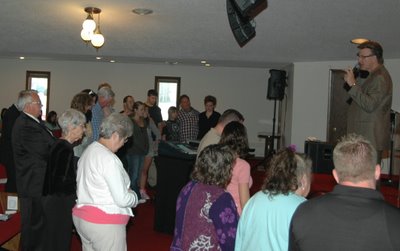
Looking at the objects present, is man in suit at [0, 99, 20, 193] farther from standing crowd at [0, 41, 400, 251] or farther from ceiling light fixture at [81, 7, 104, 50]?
ceiling light fixture at [81, 7, 104, 50]

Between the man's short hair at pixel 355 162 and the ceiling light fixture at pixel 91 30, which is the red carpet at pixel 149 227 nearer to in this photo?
the ceiling light fixture at pixel 91 30

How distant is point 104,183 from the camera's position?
281 centimetres

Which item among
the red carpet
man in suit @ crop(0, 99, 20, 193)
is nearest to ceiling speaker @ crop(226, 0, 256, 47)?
the red carpet

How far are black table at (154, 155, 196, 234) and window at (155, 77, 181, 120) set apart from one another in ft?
24.3

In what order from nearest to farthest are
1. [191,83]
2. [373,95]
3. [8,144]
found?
[373,95] → [8,144] → [191,83]

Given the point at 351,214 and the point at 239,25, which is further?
the point at 239,25

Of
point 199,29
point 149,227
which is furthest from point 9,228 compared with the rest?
point 199,29

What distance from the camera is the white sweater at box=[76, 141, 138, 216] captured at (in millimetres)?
2770

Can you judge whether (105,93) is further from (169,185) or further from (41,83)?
(41,83)

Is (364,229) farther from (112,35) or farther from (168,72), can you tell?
(168,72)

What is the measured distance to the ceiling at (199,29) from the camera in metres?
5.94

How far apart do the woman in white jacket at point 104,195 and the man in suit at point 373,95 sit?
1.81 meters

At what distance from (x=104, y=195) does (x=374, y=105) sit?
207cm

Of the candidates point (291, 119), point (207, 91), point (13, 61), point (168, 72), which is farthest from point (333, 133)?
point (13, 61)
